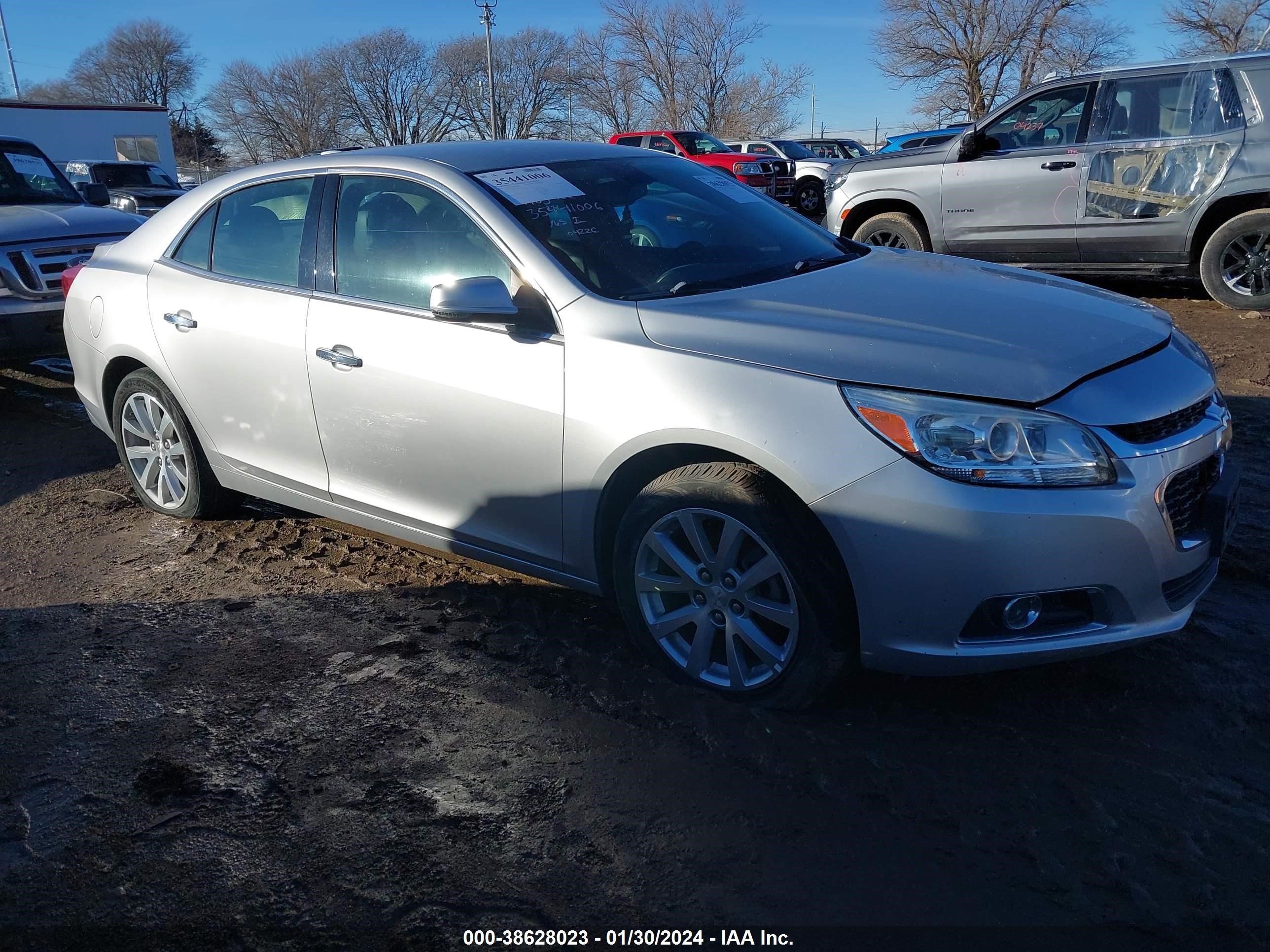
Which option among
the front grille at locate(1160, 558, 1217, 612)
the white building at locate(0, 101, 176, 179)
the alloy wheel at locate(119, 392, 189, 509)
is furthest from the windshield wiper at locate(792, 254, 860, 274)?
the white building at locate(0, 101, 176, 179)

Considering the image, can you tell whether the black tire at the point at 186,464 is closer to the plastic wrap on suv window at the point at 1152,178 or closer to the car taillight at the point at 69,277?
the car taillight at the point at 69,277

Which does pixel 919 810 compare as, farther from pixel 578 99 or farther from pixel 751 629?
pixel 578 99

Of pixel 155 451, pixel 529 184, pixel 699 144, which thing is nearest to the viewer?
pixel 529 184

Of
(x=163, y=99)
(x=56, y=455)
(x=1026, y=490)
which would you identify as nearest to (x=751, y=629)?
(x=1026, y=490)

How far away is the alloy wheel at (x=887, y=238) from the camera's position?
937cm

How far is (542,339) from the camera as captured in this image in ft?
10.3

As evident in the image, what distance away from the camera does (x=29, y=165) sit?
8.29 meters

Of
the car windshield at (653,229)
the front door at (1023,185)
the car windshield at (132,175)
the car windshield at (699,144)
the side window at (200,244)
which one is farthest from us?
the car windshield at (699,144)

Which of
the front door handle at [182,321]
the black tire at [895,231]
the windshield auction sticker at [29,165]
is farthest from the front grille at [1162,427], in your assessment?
the windshield auction sticker at [29,165]

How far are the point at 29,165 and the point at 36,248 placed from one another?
178 centimetres

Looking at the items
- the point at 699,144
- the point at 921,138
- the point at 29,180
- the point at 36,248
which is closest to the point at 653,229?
the point at 36,248

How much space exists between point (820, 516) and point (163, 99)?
8531 centimetres

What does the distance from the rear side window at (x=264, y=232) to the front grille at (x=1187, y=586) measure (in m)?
3.06

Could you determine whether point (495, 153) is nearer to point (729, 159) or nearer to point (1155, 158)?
point (1155, 158)
